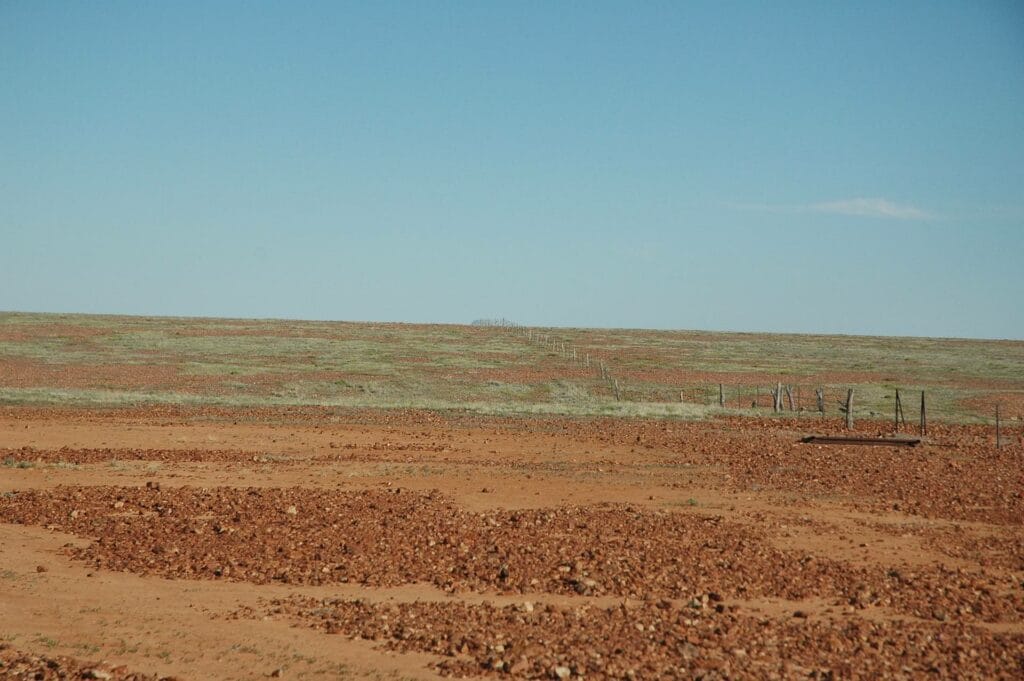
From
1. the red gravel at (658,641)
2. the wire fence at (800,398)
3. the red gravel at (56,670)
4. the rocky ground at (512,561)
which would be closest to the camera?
the red gravel at (56,670)

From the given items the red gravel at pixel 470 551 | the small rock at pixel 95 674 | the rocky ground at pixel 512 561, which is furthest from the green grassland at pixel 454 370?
the small rock at pixel 95 674

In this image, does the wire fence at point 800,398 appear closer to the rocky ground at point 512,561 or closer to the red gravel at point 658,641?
the rocky ground at point 512,561

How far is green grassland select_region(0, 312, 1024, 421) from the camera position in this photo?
4731 cm

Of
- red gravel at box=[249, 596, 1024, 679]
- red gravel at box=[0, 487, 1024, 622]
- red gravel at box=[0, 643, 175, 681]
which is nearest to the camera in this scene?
red gravel at box=[0, 643, 175, 681]

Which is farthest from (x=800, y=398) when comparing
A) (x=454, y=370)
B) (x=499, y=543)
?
(x=499, y=543)

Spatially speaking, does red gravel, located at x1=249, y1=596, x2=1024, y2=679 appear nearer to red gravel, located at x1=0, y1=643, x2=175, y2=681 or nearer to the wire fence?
red gravel, located at x1=0, y1=643, x2=175, y2=681

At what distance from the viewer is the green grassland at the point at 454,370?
47.3 meters

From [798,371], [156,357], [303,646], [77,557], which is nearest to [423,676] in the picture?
[303,646]

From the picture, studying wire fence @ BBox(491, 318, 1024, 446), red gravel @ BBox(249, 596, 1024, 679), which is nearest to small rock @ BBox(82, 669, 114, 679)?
red gravel @ BBox(249, 596, 1024, 679)

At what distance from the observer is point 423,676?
10836mm

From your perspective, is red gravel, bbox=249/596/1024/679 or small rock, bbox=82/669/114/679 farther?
red gravel, bbox=249/596/1024/679

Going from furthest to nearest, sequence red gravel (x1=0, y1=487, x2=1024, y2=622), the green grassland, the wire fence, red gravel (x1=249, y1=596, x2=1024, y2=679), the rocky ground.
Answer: the green grassland < the wire fence < red gravel (x1=0, y1=487, x2=1024, y2=622) < the rocky ground < red gravel (x1=249, y1=596, x2=1024, y2=679)

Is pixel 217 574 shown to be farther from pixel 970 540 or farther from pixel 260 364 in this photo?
pixel 260 364

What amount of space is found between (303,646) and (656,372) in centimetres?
6022
